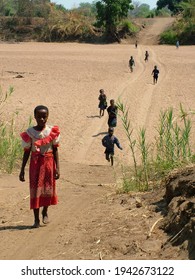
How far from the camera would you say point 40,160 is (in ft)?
17.2

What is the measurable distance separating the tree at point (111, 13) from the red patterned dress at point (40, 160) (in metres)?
46.6

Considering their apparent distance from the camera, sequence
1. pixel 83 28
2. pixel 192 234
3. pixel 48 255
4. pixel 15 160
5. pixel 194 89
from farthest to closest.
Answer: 1. pixel 83 28
2. pixel 194 89
3. pixel 15 160
4. pixel 48 255
5. pixel 192 234

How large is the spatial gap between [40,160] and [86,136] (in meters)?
10.1

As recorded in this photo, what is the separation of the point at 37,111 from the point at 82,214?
127cm

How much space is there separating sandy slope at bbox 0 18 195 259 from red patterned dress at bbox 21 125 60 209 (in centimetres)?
35

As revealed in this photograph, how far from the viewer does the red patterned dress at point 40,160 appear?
523 cm

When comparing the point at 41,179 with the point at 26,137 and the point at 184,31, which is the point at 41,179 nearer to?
the point at 26,137

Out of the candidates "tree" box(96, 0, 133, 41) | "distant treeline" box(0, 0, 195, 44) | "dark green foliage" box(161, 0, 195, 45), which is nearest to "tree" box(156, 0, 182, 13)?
"distant treeline" box(0, 0, 195, 44)

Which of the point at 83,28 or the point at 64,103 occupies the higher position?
the point at 83,28

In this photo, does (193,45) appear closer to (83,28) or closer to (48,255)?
(83,28)

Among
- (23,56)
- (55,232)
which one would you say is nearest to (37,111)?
(55,232)

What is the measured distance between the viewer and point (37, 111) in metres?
5.11

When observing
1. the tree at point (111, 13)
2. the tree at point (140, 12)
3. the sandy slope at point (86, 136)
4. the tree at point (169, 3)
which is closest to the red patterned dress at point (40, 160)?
the sandy slope at point (86, 136)

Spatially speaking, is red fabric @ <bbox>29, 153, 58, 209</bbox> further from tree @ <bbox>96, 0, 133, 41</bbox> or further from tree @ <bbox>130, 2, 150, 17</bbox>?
tree @ <bbox>130, 2, 150, 17</bbox>
